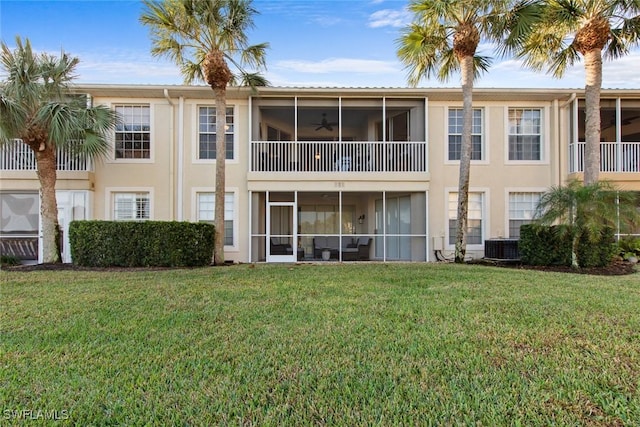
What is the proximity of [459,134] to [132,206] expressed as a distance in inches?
462

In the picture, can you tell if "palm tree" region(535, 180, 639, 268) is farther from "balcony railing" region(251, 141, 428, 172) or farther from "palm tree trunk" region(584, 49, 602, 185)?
"balcony railing" region(251, 141, 428, 172)

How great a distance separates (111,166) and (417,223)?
35.3ft

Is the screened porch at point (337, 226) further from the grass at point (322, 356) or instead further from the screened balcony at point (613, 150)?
the grass at point (322, 356)

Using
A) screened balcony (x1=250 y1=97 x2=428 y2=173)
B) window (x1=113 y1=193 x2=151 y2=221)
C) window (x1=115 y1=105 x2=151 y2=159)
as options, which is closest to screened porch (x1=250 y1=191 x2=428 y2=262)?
screened balcony (x1=250 y1=97 x2=428 y2=173)

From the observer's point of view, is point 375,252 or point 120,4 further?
point 375,252

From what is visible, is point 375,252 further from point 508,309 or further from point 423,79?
point 508,309

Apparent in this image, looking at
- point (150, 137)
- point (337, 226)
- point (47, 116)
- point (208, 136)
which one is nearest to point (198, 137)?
point (208, 136)

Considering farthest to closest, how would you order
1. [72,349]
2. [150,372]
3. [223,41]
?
[223,41] → [72,349] → [150,372]

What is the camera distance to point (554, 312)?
5.13 m

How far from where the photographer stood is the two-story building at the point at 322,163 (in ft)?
41.8

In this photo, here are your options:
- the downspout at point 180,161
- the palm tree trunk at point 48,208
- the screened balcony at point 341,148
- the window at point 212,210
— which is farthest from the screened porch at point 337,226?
the palm tree trunk at point 48,208

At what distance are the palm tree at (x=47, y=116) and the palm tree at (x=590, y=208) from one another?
12.6 metres

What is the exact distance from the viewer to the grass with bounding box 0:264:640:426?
2758 millimetres

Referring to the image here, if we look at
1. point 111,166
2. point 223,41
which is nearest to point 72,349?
point 223,41
